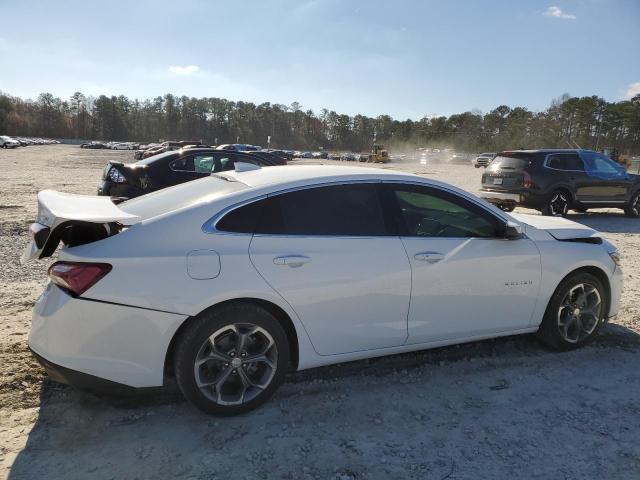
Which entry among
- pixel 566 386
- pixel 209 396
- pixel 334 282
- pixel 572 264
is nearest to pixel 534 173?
pixel 572 264

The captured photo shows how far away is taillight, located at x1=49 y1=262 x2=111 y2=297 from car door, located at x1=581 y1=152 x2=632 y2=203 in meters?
12.3

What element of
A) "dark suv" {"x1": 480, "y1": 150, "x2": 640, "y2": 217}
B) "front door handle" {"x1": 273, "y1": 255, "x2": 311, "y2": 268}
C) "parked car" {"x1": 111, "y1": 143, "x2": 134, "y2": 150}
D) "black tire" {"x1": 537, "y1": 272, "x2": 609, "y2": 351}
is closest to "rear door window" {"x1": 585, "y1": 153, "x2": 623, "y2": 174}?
"dark suv" {"x1": 480, "y1": 150, "x2": 640, "y2": 217}

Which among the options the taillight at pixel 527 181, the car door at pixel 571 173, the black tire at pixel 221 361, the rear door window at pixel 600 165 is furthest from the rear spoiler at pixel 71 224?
the rear door window at pixel 600 165

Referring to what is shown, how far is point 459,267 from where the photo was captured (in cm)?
352

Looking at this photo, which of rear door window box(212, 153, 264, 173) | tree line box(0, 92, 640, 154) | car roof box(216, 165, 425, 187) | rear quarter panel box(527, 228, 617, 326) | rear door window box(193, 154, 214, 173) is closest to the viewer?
car roof box(216, 165, 425, 187)

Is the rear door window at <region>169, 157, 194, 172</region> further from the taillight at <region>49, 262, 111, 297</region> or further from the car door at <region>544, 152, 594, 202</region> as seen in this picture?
the car door at <region>544, 152, 594, 202</region>

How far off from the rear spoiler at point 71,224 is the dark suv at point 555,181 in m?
10.5

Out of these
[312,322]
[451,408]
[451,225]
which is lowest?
[451,408]

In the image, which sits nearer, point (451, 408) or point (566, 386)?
point (451, 408)

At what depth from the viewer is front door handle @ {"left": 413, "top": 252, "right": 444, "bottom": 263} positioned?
339 cm

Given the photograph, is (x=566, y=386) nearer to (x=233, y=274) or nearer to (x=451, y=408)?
(x=451, y=408)

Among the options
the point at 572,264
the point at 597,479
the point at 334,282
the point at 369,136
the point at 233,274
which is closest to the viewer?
the point at 597,479

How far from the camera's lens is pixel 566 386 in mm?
3525

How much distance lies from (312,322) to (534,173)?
10064 millimetres
